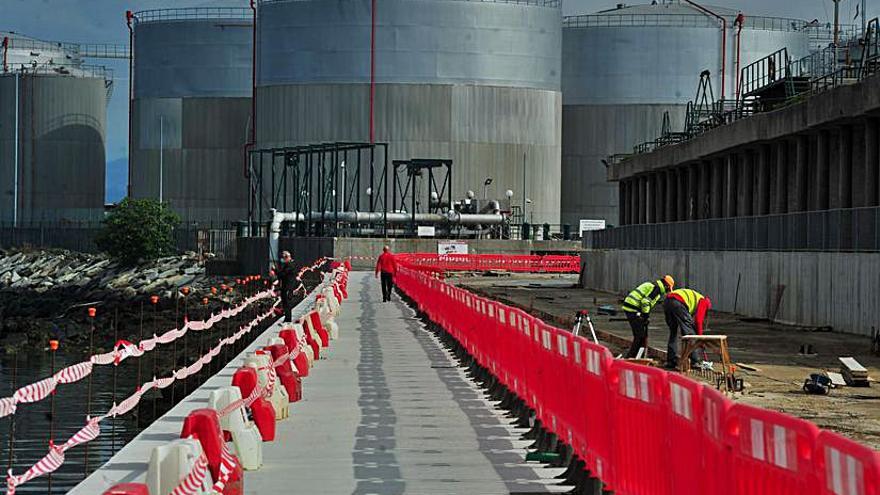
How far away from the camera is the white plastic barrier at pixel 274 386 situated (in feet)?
51.3

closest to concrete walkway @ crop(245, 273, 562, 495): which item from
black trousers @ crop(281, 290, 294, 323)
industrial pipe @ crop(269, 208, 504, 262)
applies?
black trousers @ crop(281, 290, 294, 323)

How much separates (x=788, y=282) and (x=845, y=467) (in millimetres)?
34345

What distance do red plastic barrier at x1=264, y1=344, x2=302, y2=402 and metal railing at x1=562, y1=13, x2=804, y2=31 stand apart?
91.4 m

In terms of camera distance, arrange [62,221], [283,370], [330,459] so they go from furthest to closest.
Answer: [62,221]
[283,370]
[330,459]

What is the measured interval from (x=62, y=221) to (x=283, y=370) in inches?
3913

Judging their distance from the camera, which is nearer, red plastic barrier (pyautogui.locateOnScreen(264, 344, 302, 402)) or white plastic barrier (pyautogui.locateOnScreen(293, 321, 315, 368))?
red plastic barrier (pyautogui.locateOnScreen(264, 344, 302, 402))

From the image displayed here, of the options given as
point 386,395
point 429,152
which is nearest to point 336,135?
point 429,152

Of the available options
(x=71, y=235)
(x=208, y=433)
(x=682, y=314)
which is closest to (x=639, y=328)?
(x=682, y=314)

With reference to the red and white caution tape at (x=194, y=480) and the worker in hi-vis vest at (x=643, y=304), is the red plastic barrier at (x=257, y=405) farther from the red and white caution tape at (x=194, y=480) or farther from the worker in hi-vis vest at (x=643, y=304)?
the worker in hi-vis vest at (x=643, y=304)

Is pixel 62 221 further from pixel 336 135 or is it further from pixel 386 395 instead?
pixel 386 395

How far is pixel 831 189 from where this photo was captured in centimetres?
4344

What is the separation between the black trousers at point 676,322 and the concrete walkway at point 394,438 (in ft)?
11.2

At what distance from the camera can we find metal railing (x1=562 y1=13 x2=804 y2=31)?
110 meters

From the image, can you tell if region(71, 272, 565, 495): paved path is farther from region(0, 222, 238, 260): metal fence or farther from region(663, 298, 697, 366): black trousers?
region(0, 222, 238, 260): metal fence
